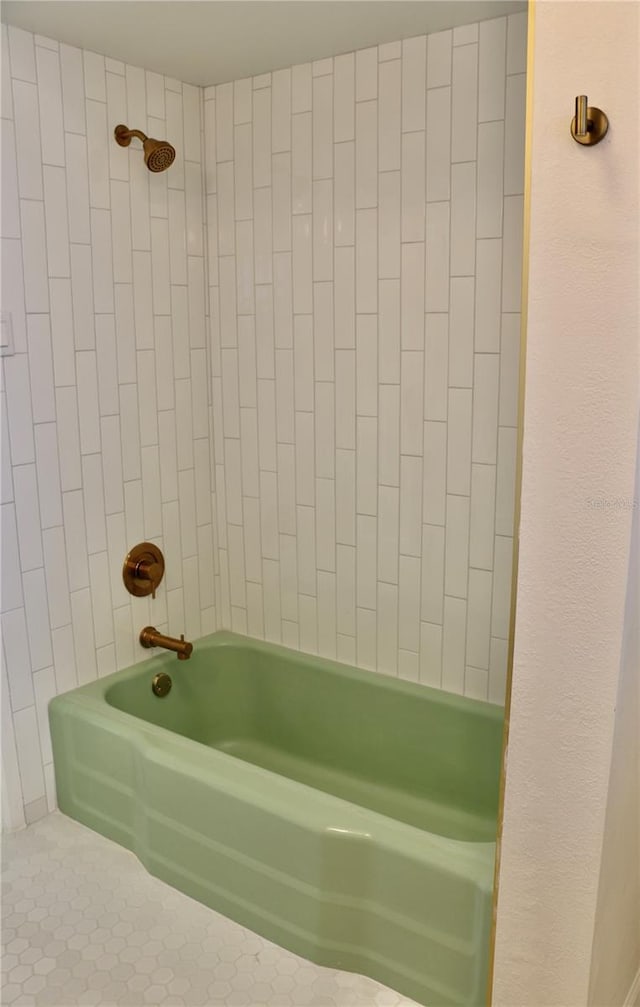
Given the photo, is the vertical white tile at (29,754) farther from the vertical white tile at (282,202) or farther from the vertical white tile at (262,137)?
the vertical white tile at (262,137)

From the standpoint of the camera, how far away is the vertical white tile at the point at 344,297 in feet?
7.95

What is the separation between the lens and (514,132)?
2080 mm

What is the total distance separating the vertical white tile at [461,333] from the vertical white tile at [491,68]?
410 mm

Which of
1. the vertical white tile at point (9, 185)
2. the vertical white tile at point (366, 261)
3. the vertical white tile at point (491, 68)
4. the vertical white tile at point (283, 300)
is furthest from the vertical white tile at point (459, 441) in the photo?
the vertical white tile at point (9, 185)

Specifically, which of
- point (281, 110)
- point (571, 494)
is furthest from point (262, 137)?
point (571, 494)

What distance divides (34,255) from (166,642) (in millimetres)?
1164

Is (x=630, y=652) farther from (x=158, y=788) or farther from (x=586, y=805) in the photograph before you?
(x=158, y=788)

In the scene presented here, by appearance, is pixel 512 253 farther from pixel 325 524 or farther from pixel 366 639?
pixel 366 639

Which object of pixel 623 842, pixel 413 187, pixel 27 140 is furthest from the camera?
pixel 413 187

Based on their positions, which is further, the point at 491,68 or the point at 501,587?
the point at 501,587

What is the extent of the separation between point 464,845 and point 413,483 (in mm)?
1015

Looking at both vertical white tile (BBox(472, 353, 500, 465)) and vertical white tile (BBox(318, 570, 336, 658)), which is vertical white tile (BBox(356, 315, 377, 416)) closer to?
vertical white tile (BBox(472, 353, 500, 465))

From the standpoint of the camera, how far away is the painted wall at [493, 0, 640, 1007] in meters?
1.23

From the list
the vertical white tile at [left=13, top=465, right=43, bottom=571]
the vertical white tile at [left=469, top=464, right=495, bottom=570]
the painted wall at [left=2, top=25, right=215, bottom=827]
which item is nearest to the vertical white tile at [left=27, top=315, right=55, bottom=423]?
the painted wall at [left=2, top=25, right=215, bottom=827]
